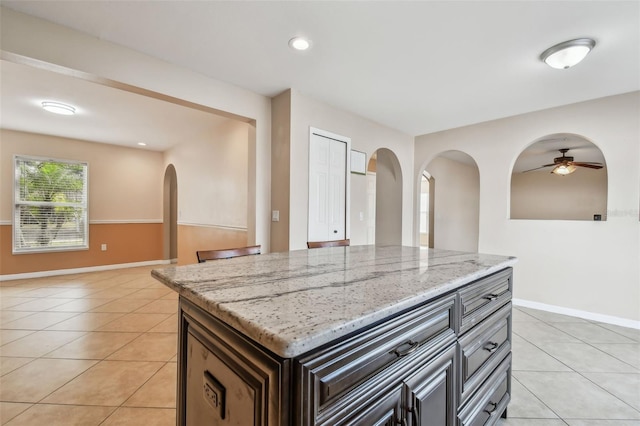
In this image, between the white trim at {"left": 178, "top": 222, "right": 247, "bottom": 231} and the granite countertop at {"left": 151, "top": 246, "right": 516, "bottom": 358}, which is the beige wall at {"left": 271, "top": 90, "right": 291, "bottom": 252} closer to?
the white trim at {"left": 178, "top": 222, "right": 247, "bottom": 231}

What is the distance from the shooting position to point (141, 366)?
205 centimetres

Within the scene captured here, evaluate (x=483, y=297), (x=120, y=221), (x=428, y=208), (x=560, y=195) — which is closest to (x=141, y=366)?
(x=483, y=297)

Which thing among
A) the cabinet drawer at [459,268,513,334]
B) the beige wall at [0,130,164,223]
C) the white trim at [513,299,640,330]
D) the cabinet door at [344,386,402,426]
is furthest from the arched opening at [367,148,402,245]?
the beige wall at [0,130,164,223]

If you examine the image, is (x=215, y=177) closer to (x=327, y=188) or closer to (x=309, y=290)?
(x=327, y=188)

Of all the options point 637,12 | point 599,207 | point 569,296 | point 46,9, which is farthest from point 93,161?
point 599,207

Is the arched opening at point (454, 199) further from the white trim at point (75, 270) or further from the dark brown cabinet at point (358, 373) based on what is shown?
the white trim at point (75, 270)

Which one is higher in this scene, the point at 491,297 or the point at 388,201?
the point at 388,201

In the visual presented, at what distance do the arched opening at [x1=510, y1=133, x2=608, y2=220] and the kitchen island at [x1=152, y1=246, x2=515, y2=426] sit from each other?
546 centimetres

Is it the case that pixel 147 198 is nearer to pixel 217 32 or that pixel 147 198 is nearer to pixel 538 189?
pixel 217 32

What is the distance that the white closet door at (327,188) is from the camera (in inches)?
132

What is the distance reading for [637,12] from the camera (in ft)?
6.07

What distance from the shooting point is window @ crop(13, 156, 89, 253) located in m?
4.70

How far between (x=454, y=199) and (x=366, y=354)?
6.90 metres

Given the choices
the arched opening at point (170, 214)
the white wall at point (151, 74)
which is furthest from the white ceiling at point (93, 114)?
the white wall at point (151, 74)
